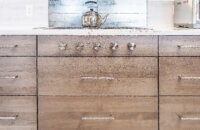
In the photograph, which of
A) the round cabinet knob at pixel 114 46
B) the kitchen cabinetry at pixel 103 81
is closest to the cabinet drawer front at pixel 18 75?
the kitchen cabinetry at pixel 103 81

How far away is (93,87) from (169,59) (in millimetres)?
493

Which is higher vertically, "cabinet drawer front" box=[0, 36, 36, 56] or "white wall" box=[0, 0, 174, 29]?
"white wall" box=[0, 0, 174, 29]

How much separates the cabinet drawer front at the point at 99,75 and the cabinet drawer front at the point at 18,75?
6 cm

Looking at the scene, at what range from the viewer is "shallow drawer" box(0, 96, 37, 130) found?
183cm

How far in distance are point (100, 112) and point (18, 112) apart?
51cm

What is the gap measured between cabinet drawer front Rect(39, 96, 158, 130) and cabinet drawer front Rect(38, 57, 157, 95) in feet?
0.16

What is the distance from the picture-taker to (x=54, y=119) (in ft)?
6.01

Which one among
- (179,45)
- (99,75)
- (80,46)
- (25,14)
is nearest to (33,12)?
(25,14)

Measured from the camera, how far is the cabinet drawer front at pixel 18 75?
182 centimetres

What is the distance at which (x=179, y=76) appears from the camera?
181 cm

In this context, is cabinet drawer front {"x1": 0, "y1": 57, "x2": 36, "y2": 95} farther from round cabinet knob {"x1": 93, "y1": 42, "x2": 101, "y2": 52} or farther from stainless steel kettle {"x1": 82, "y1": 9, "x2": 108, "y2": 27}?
stainless steel kettle {"x1": 82, "y1": 9, "x2": 108, "y2": 27}

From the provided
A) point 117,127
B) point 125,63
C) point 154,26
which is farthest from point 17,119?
point 154,26

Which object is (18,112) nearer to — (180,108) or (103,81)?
(103,81)

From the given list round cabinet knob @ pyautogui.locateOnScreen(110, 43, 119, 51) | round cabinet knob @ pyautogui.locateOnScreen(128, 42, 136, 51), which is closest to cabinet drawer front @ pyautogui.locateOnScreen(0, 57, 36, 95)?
round cabinet knob @ pyautogui.locateOnScreen(110, 43, 119, 51)
